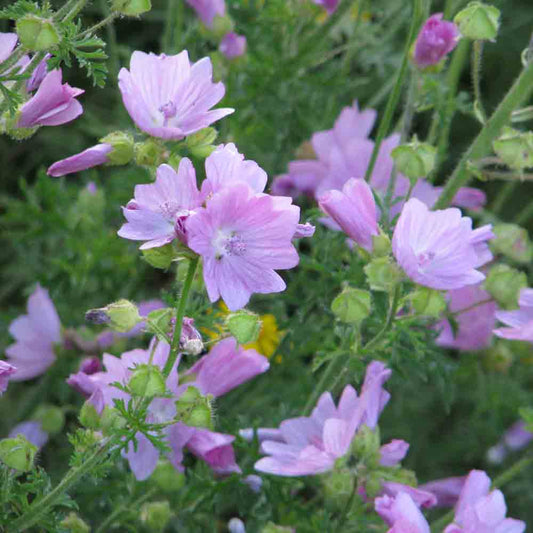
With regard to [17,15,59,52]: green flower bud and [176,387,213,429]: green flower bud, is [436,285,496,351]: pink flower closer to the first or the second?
[176,387,213,429]: green flower bud

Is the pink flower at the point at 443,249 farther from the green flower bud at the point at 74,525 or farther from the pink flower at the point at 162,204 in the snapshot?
the green flower bud at the point at 74,525

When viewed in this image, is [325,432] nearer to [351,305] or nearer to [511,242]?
[351,305]

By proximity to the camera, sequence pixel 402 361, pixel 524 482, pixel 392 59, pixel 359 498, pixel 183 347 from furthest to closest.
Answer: pixel 392 59
pixel 524 482
pixel 402 361
pixel 359 498
pixel 183 347

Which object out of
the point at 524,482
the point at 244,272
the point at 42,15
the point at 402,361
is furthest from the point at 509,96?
the point at 524,482

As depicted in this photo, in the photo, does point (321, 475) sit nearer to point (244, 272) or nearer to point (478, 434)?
point (244, 272)

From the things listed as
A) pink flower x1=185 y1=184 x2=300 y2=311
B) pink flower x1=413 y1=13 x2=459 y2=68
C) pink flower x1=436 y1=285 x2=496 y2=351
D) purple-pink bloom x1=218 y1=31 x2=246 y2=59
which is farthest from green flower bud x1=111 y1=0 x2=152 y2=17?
pink flower x1=436 y1=285 x2=496 y2=351

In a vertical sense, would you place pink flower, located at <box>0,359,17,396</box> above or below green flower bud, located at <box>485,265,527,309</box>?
above
